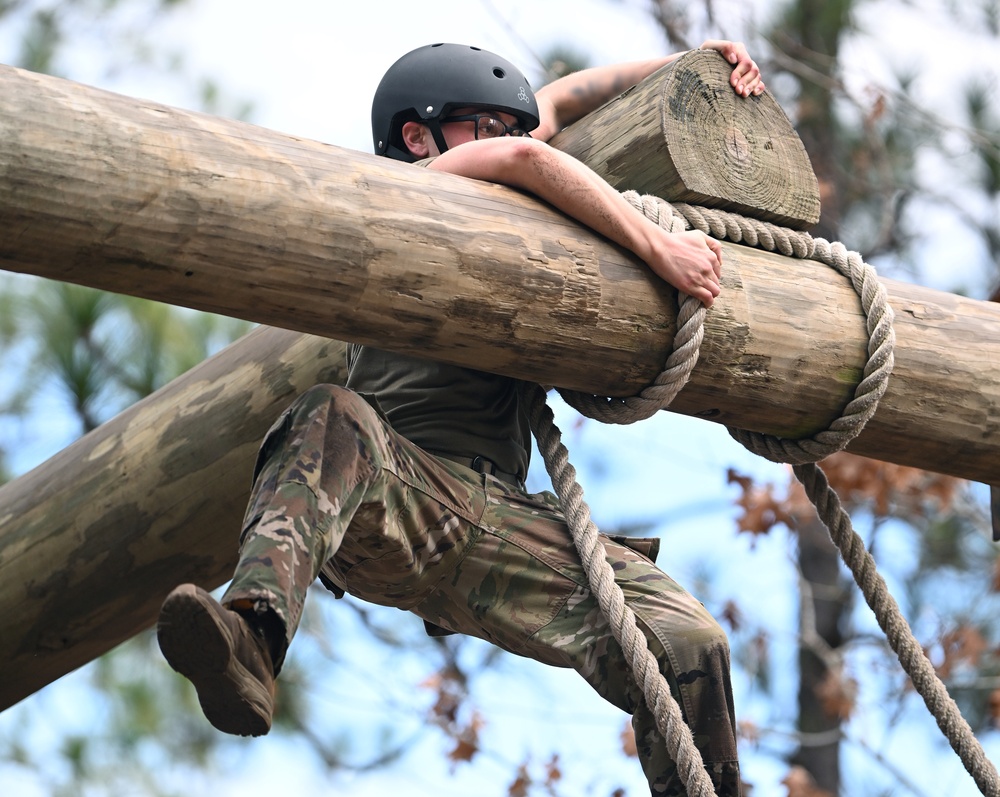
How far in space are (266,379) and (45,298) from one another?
365 cm

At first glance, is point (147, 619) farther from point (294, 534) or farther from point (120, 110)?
point (120, 110)

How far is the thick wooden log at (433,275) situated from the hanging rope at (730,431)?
42mm

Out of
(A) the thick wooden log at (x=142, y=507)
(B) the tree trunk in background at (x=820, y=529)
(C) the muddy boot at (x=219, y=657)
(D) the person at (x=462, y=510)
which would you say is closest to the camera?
(C) the muddy boot at (x=219, y=657)

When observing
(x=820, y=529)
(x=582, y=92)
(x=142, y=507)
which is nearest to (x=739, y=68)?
(x=582, y=92)

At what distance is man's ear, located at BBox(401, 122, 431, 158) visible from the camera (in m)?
3.68

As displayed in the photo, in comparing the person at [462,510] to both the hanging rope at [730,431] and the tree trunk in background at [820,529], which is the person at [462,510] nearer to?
the hanging rope at [730,431]

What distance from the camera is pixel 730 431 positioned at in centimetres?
334

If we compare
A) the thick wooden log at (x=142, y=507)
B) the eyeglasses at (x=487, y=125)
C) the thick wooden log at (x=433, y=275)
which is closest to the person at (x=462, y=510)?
the eyeglasses at (x=487, y=125)

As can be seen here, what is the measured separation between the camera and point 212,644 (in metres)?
2.35

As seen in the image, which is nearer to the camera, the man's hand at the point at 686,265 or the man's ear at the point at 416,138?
the man's hand at the point at 686,265

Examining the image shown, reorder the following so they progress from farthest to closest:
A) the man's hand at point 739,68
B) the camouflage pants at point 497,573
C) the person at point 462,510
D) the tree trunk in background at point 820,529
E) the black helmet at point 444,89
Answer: the tree trunk in background at point 820,529
the black helmet at point 444,89
the man's hand at point 739,68
the camouflage pants at point 497,573
the person at point 462,510

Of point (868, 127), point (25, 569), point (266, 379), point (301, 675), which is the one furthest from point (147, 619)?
point (868, 127)

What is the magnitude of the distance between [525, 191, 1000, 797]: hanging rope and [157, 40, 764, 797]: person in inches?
3.4

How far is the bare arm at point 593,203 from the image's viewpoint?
2.96 m
